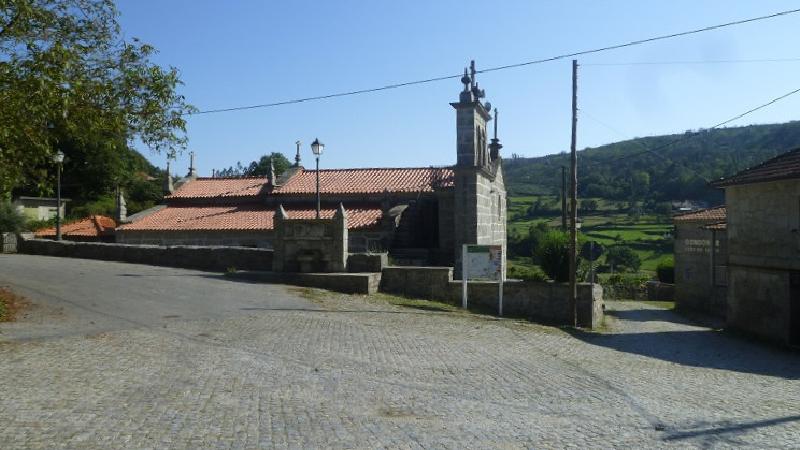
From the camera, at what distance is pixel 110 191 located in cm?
5416

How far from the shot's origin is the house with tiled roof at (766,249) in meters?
17.0

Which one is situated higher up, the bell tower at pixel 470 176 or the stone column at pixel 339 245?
the bell tower at pixel 470 176

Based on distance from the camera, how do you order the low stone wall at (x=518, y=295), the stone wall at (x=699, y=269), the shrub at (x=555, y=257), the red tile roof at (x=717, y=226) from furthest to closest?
the stone wall at (x=699, y=269), the red tile roof at (x=717, y=226), the shrub at (x=555, y=257), the low stone wall at (x=518, y=295)

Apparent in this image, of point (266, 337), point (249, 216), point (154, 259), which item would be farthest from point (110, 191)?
point (266, 337)

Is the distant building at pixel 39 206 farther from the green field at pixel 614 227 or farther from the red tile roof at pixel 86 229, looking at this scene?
the green field at pixel 614 227

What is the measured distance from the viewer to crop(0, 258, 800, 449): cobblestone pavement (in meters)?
6.34

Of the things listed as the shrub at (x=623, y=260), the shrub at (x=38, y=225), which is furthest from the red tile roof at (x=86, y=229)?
the shrub at (x=623, y=260)

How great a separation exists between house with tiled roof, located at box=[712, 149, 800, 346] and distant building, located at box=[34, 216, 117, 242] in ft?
100

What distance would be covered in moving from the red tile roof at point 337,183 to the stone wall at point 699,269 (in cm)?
1272

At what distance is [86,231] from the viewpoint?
117ft

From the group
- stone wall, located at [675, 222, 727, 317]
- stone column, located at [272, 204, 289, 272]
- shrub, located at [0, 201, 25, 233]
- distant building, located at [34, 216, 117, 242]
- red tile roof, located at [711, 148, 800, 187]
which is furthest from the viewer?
distant building, located at [34, 216, 117, 242]

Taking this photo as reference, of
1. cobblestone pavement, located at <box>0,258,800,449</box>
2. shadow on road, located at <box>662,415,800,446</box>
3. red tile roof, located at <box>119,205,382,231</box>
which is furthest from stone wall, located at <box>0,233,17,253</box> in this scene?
shadow on road, located at <box>662,415,800,446</box>

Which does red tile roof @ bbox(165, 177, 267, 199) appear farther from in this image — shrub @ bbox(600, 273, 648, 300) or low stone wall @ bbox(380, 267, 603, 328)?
shrub @ bbox(600, 273, 648, 300)

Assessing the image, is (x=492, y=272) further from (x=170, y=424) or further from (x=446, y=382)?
(x=170, y=424)
